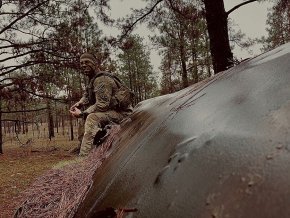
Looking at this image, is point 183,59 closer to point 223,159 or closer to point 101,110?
point 101,110

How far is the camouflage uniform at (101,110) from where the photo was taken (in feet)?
16.6

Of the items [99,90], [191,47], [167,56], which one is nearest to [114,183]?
[99,90]

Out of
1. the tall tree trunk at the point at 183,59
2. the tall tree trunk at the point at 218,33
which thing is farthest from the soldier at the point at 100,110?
the tall tree trunk at the point at 183,59

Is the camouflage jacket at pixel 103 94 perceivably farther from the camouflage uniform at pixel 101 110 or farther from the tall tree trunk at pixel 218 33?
the tall tree trunk at pixel 218 33

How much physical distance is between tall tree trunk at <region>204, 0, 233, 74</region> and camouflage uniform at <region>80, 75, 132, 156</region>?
6.46 feet

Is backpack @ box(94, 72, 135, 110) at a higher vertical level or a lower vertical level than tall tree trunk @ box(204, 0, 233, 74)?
lower

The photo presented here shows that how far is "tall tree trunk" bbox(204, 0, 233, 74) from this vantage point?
6.31m

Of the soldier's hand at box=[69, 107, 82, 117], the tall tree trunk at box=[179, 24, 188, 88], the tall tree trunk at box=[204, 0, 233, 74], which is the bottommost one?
the soldier's hand at box=[69, 107, 82, 117]

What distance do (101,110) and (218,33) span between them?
2.54 meters

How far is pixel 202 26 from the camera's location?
1430 cm

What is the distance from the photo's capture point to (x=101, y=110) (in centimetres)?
520

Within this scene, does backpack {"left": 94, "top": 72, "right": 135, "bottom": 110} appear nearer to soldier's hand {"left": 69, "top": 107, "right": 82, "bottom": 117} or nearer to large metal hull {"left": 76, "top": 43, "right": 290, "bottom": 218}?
soldier's hand {"left": 69, "top": 107, "right": 82, "bottom": 117}

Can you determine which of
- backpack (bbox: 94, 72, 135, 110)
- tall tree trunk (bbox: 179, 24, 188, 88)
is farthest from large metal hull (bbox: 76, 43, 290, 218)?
tall tree trunk (bbox: 179, 24, 188, 88)

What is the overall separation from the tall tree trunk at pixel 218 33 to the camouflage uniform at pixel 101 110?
6.46ft
